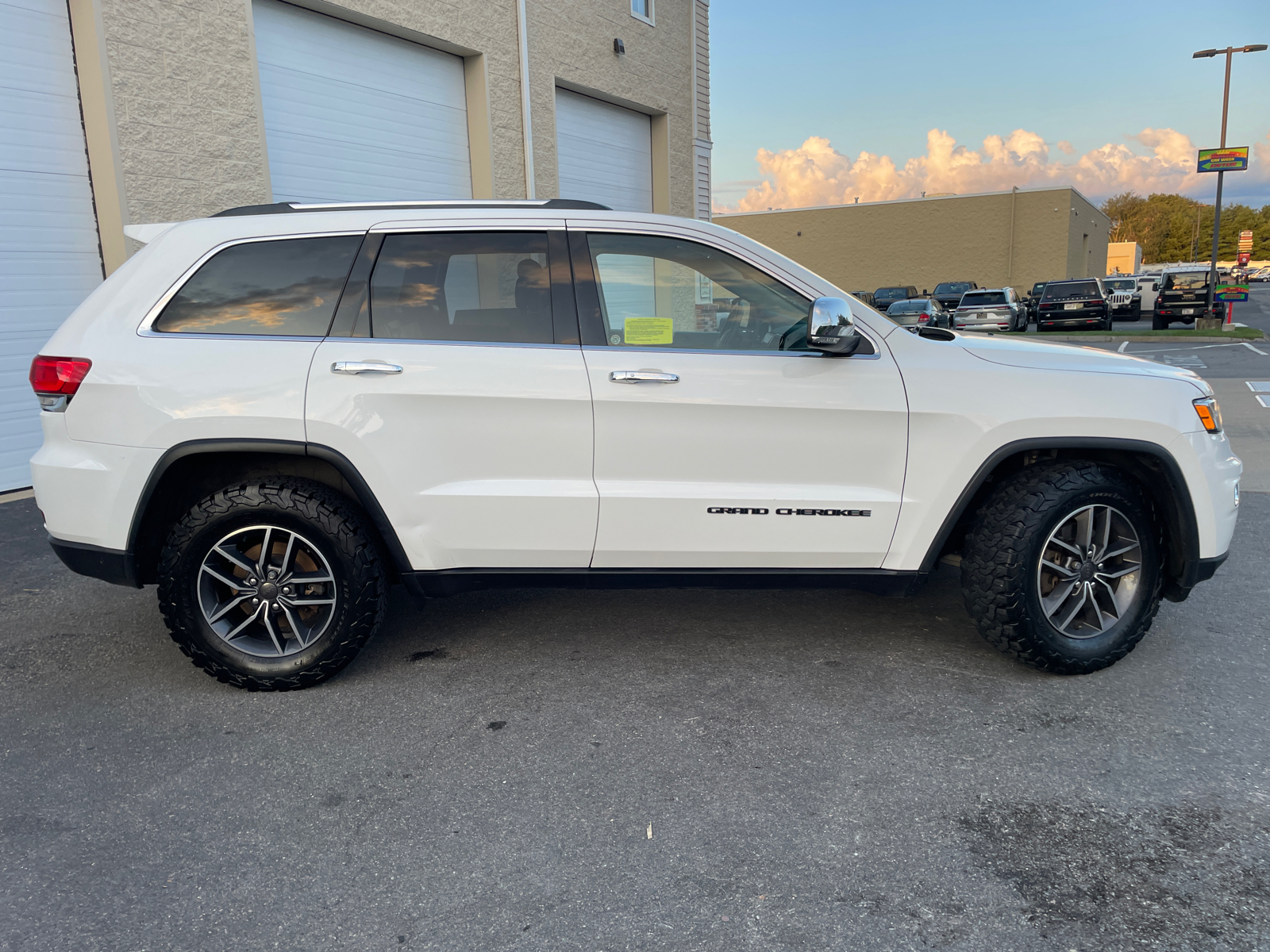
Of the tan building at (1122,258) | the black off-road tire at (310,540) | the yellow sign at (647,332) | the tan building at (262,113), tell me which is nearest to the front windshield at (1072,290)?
the tan building at (262,113)

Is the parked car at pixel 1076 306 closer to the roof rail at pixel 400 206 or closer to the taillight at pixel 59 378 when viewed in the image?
the roof rail at pixel 400 206

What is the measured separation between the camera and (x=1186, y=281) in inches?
1210

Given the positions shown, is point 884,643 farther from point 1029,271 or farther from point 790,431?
point 1029,271

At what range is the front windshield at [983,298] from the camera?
2784 centimetres

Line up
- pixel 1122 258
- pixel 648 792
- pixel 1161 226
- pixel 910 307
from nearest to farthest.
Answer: pixel 648 792 < pixel 910 307 < pixel 1122 258 < pixel 1161 226

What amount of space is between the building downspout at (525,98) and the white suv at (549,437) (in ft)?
29.8

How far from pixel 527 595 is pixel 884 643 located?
1915mm

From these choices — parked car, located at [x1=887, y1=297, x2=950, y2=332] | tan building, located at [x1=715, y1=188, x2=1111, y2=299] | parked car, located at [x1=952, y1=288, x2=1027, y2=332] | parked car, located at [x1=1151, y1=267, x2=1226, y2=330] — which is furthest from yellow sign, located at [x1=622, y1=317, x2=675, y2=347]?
tan building, located at [x1=715, y1=188, x2=1111, y2=299]

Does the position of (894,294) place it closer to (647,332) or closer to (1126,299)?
(1126,299)

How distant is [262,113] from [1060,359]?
8198 mm

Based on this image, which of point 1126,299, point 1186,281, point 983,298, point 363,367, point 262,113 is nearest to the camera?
point 363,367

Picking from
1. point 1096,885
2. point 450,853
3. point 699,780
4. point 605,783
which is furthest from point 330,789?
point 1096,885

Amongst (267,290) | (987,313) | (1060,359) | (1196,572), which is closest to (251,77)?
(267,290)

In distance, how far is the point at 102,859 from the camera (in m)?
2.67
